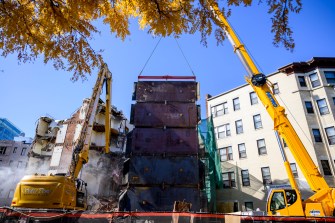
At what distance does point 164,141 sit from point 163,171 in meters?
1.64

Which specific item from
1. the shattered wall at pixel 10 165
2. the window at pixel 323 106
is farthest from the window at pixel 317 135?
the shattered wall at pixel 10 165

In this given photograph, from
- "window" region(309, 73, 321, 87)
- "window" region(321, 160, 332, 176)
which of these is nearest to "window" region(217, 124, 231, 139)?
"window" region(321, 160, 332, 176)

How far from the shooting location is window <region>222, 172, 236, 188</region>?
82.9 feet

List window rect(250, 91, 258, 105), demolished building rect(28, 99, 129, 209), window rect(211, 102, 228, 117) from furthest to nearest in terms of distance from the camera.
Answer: demolished building rect(28, 99, 129, 209), window rect(211, 102, 228, 117), window rect(250, 91, 258, 105)

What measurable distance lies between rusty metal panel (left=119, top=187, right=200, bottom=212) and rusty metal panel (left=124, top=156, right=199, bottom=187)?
33 centimetres

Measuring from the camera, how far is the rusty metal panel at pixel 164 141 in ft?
39.7

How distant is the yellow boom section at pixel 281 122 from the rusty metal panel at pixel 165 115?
12.5ft

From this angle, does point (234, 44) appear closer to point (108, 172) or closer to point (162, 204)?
point (162, 204)

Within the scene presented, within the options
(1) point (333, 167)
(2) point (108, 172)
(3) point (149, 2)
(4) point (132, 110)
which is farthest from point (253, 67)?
(2) point (108, 172)

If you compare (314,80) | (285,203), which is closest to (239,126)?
(314,80)

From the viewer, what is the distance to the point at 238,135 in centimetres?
2689

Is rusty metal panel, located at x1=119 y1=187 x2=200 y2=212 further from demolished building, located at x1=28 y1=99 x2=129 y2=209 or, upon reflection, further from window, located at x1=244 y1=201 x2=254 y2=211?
demolished building, located at x1=28 y1=99 x2=129 y2=209

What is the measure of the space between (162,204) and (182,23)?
8746 millimetres

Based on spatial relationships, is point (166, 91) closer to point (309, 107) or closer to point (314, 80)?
point (309, 107)
